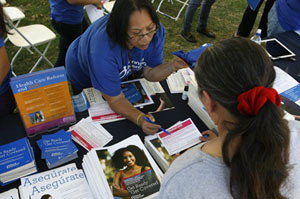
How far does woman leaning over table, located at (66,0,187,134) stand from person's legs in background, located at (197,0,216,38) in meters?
2.35

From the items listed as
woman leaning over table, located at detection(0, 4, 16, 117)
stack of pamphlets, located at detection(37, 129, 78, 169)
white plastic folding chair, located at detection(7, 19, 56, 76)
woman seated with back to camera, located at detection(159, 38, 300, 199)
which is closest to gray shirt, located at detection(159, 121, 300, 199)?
woman seated with back to camera, located at detection(159, 38, 300, 199)

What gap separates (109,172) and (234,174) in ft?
2.00

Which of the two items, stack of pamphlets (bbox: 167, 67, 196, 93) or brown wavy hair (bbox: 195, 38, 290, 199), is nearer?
brown wavy hair (bbox: 195, 38, 290, 199)

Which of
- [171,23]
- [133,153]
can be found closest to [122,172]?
[133,153]

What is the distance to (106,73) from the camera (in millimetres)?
1354

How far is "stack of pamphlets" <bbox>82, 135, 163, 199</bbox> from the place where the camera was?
1.04 metres

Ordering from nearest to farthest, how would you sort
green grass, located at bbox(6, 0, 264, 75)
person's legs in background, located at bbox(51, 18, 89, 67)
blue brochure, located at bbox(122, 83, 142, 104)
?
blue brochure, located at bbox(122, 83, 142, 104), person's legs in background, located at bbox(51, 18, 89, 67), green grass, located at bbox(6, 0, 264, 75)

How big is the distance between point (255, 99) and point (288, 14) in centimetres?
209

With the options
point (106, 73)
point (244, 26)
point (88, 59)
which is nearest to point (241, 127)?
point (106, 73)

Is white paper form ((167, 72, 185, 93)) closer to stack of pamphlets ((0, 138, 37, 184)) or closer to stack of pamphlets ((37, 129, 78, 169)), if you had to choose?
stack of pamphlets ((37, 129, 78, 169))

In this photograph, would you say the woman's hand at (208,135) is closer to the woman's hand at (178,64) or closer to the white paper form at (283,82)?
the woman's hand at (178,64)

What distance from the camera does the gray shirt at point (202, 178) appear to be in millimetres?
707

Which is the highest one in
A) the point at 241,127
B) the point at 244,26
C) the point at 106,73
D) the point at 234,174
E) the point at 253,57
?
the point at 253,57

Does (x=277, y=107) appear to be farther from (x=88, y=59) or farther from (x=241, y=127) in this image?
(x=88, y=59)
